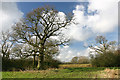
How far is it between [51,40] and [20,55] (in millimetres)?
5667

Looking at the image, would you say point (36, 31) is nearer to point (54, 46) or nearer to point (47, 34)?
point (47, 34)

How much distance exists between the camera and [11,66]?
16.1m

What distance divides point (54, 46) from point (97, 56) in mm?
11979

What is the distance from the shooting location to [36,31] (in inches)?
696

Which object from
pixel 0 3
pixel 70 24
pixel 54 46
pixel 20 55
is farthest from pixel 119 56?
pixel 0 3

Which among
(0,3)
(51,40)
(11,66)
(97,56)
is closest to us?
(0,3)

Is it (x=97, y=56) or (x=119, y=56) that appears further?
(x=97, y=56)

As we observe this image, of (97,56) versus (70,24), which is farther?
(97,56)

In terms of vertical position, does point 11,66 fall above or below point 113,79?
below

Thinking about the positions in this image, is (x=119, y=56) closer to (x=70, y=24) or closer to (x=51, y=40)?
(x=70, y=24)

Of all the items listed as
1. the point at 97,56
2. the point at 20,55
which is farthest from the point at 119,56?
the point at 20,55

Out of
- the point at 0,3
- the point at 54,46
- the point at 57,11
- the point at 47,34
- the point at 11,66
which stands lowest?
the point at 11,66

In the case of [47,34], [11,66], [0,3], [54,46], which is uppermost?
[0,3]

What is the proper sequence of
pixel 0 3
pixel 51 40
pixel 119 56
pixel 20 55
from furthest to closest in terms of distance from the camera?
pixel 119 56 < pixel 51 40 < pixel 20 55 < pixel 0 3
